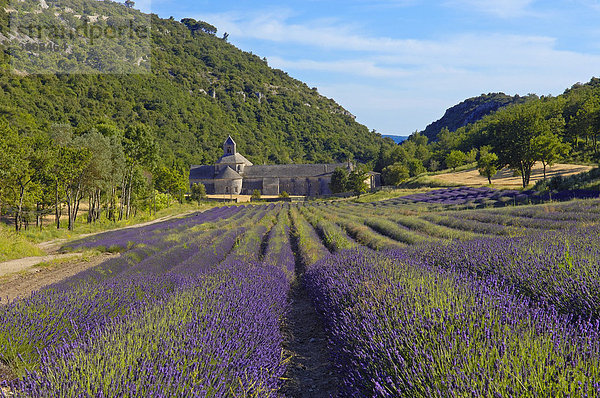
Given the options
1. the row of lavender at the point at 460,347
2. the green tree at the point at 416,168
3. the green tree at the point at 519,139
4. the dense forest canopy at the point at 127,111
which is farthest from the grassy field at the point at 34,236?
the green tree at the point at 416,168

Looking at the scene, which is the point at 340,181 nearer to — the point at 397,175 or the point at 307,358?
the point at 397,175

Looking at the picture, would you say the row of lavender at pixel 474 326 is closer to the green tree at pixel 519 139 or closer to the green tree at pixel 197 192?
the green tree at pixel 519 139

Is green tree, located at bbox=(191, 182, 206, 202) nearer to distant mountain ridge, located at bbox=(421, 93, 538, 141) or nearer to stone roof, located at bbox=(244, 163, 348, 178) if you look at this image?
stone roof, located at bbox=(244, 163, 348, 178)

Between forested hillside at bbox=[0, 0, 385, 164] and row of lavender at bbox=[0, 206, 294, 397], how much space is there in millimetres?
26994

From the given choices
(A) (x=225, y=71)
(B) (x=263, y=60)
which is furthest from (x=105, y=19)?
(B) (x=263, y=60)

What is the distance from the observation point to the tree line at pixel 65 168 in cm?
1788

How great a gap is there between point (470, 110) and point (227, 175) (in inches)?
5050

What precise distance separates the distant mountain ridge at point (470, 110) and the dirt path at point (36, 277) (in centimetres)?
12998

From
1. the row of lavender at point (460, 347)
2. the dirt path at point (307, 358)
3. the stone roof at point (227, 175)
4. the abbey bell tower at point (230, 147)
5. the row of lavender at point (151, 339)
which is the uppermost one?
the abbey bell tower at point (230, 147)

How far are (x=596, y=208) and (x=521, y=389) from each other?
487 inches

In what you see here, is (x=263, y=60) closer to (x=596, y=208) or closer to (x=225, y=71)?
(x=225, y=71)

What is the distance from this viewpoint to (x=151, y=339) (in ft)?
8.44

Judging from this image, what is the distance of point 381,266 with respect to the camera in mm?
4695

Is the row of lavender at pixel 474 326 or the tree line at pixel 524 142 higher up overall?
the tree line at pixel 524 142
